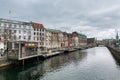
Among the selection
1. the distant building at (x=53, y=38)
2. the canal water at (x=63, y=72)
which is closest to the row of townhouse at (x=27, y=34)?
the distant building at (x=53, y=38)

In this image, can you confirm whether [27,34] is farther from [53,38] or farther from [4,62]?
[4,62]

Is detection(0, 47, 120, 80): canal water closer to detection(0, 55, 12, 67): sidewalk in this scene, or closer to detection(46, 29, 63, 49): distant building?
detection(0, 55, 12, 67): sidewalk

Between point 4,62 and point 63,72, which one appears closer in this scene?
point 63,72

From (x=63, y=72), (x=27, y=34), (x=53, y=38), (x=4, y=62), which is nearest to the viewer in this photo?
(x=63, y=72)

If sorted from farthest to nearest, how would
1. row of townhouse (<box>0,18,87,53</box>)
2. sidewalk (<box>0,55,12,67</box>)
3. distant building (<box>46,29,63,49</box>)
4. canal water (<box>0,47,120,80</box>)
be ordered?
1. distant building (<box>46,29,63,49</box>)
2. row of townhouse (<box>0,18,87,53</box>)
3. sidewalk (<box>0,55,12,67</box>)
4. canal water (<box>0,47,120,80</box>)

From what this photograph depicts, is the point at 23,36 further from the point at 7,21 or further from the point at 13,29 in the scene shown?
the point at 7,21

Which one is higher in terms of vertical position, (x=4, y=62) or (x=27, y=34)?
(x=27, y=34)

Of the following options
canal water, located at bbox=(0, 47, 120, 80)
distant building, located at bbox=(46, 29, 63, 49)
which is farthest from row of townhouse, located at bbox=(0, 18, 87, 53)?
canal water, located at bbox=(0, 47, 120, 80)

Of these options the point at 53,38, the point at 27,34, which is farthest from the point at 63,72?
the point at 53,38

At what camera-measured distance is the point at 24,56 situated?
47688 mm

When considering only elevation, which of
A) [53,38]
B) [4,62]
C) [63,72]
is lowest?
[63,72]

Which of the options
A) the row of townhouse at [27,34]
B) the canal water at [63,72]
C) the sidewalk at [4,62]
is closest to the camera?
the canal water at [63,72]

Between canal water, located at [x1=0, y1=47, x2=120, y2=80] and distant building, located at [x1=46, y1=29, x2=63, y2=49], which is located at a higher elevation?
distant building, located at [x1=46, y1=29, x2=63, y2=49]

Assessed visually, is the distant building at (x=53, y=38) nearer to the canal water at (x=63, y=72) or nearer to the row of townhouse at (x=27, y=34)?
the row of townhouse at (x=27, y=34)
